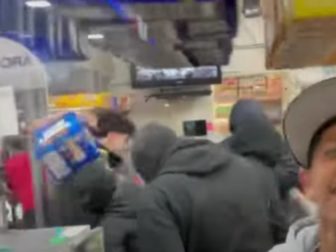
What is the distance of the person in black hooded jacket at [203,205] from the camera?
112 inches

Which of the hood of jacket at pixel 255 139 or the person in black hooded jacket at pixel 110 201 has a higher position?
the hood of jacket at pixel 255 139

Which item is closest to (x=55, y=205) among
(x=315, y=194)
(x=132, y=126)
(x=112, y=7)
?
(x=112, y=7)

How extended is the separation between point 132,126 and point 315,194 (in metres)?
3.22

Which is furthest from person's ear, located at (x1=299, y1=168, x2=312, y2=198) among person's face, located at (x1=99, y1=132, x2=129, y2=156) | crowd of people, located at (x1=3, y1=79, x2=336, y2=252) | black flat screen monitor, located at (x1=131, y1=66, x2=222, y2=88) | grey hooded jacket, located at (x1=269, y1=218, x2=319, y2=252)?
black flat screen monitor, located at (x1=131, y1=66, x2=222, y2=88)

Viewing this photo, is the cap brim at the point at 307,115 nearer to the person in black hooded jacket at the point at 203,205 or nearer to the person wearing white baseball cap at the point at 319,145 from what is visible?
the person wearing white baseball cap at the point at 319,145

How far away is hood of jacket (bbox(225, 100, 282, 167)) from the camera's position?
3.29 m

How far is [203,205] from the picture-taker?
282 centimetres

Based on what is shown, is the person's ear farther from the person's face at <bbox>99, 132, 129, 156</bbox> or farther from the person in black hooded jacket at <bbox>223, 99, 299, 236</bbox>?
the person's face at <bbox>99, 132, 129, 156</bbox>

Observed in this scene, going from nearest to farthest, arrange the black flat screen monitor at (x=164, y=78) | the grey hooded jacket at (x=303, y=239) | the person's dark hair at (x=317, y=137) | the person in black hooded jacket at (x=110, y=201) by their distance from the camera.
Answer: the person's dark hair at (x=317, y=137), the grey hooded jacket at (x=303, y=239), the person in black hooded jacket at (x=110, y=201), the black flat screen monitor at (x=164, y=78)

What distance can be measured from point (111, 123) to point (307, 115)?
305 cm

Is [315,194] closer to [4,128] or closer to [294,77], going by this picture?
[4,128]

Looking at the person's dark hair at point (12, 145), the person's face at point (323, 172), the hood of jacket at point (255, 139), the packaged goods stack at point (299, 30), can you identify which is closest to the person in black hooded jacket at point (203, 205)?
the hood of jacket at point (255, 139)

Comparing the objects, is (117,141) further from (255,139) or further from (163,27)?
(163,27)

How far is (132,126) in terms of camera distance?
173 inches
